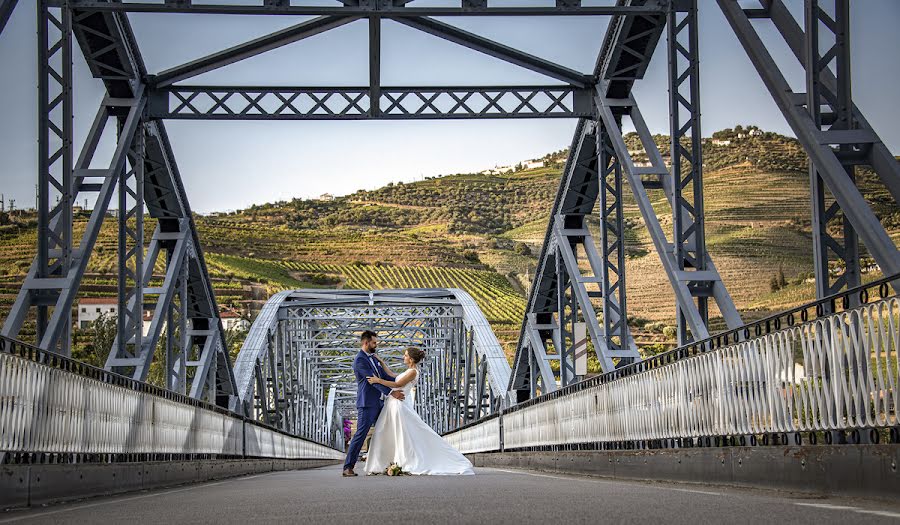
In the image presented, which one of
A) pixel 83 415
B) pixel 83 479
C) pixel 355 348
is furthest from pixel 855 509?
pixel 355 348

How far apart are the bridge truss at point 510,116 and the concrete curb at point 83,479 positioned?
3.10 metres

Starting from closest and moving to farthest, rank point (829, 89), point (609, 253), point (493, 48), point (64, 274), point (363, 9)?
1. point (829, 89)
2. point (64, 274)
3. point (363, 9)
4. point (493, 48)
5. point (609, 253)

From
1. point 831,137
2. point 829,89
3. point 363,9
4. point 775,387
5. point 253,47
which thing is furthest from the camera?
point 253,47

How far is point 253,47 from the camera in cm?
2173

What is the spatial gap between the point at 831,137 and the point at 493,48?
9.83m

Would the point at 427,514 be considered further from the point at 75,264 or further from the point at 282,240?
the point at 282,240

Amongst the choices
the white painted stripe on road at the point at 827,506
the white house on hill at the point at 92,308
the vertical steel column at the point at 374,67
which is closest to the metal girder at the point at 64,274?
the vertical steel column at the point at 374,67

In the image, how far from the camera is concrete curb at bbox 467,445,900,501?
8117mm

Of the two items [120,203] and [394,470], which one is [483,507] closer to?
[394,470]

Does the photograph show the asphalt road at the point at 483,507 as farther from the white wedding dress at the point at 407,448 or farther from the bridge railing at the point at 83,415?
the white wedding dress at the point at 407,448

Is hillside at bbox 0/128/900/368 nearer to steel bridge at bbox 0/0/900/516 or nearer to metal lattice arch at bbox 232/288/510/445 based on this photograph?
metal lattice arch at bbox 232/288/510/445

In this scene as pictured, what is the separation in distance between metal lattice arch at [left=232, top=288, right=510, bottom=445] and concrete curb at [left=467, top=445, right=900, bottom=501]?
83.0 feet

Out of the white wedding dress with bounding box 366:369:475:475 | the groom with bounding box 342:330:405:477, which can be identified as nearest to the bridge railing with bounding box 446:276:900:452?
the white wedding dress with bounding box 366:369:475:475

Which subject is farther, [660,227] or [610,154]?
[610,154]
